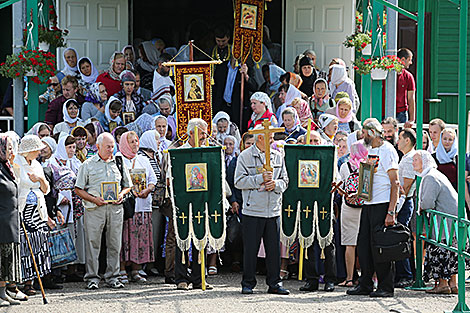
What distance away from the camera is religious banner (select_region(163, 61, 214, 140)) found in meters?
10.5

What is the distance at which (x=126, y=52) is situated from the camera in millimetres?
13312

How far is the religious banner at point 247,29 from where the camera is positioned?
12406mm

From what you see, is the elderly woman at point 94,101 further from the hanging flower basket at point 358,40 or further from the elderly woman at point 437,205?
the elderly woman at point 437,205

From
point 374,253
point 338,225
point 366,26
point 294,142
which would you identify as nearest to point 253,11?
point 366,26

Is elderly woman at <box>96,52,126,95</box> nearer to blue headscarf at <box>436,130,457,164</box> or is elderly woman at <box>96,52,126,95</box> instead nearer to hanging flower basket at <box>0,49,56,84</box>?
hanging flower basket at <box>0,49,56,84</box>

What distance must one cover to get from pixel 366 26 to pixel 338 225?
470cm

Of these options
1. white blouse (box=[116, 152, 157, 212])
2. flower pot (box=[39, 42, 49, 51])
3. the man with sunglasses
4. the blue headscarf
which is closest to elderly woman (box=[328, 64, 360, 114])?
the blue headscarf

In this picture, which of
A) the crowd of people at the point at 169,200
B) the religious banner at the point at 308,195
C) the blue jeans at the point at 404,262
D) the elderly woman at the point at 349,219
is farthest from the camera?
the blue jeans at the point at 404,262

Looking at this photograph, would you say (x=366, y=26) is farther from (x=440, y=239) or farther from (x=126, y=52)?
(x=440, y=239)

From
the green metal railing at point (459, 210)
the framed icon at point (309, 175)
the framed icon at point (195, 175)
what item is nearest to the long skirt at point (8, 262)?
the framed icon at point (195, 175)

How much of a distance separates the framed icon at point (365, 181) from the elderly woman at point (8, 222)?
11.5 feet

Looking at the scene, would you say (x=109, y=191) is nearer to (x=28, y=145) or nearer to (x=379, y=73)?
(x=28, y=145)

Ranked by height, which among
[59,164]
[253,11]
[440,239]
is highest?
[253,11]

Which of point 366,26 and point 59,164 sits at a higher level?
point 366,26
